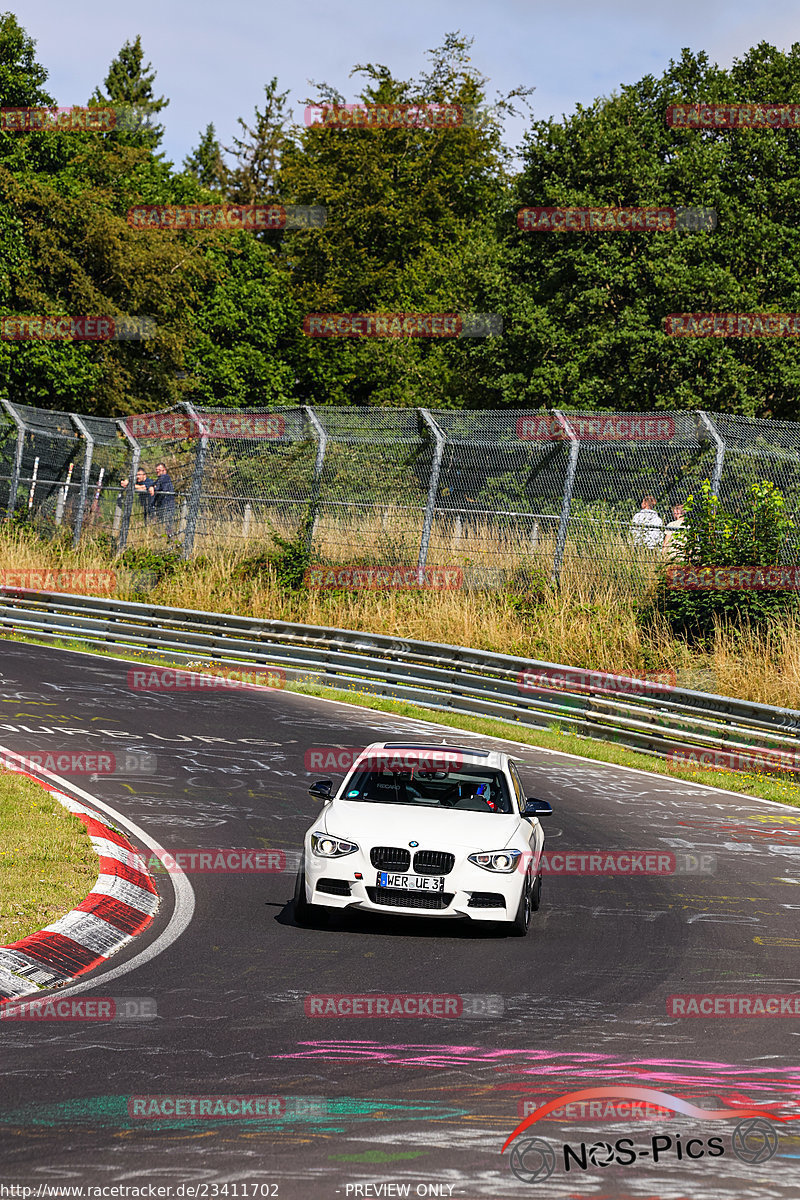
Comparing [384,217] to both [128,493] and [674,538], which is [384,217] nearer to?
[128,493]

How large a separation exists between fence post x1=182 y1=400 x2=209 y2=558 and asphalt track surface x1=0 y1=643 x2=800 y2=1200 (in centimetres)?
1307

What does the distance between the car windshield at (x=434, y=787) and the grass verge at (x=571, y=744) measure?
654 centimetres

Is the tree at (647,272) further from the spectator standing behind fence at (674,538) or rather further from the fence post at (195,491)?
the spectator standing behind fence at (674,538)

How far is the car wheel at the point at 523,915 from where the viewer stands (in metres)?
9.26

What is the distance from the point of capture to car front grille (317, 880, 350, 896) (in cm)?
905

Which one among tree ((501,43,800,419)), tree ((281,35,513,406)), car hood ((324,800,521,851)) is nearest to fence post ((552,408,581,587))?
car hood ((324,800,521,851))

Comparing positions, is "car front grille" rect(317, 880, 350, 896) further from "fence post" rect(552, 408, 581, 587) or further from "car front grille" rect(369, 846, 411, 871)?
"fence post" rect(552, 408, 581, 587)

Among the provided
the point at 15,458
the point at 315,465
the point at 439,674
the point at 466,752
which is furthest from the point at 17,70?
the point at 466,752

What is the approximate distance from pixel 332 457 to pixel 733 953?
18295 millimetres

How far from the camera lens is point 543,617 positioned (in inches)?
856

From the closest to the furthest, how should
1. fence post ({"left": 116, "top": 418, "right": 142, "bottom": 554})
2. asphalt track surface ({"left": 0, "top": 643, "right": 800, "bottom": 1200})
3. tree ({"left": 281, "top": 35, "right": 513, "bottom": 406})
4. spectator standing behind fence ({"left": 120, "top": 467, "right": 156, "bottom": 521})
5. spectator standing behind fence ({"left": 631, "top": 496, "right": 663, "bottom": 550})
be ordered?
1. asphalt track surface ({"left": 0, "top": 643, "right": 800, "bottom": 1200})
2. spectator standing behind fence ({"left": 631, "top": 496, "right": 663, "bottom": 550})
3. spectator standing behind fence ({"left": 120, "top": 467, "right": 156, "bottom": 521})
4. fence post ({"left": 116, "top": 418, "right": 142, "bottom": 554})
5. tree ({"left": 281, "top": 35, "right": 513, "bottom": 406})

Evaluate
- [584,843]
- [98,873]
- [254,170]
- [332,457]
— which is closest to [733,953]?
[584,843]

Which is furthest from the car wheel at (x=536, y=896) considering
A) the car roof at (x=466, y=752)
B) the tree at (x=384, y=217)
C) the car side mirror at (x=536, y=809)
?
the tree at (x=384, y=217)

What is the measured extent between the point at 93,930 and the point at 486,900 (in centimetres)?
252
